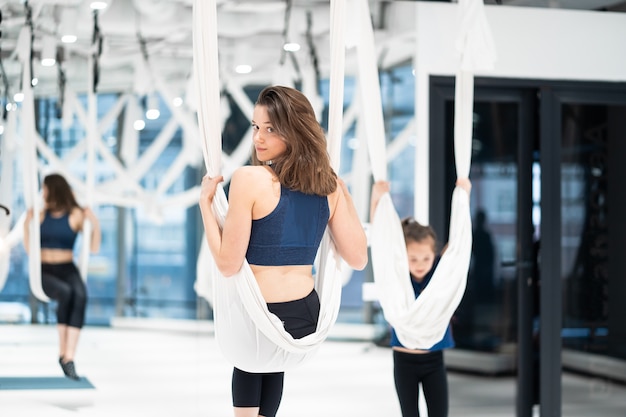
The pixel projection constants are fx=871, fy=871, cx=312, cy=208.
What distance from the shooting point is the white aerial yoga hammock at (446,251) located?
318cm

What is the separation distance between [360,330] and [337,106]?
1.67m

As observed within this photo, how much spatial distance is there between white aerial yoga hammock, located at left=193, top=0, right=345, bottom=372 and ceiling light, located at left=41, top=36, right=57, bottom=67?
1.58 metres

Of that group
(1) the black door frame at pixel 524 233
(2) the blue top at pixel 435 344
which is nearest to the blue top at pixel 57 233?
(2) the blue top at pixel 435 344

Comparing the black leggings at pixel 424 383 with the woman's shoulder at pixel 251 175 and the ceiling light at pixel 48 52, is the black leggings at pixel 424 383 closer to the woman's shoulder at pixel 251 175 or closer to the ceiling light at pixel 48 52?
the woman's shoulder at pixel 251 175

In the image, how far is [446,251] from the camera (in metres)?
3.24

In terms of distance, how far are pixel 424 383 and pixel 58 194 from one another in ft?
6.01

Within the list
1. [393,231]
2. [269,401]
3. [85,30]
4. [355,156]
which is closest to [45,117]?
[85,30]

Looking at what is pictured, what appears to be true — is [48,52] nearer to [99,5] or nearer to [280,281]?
[99,5]

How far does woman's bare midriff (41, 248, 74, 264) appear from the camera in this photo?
3.88m

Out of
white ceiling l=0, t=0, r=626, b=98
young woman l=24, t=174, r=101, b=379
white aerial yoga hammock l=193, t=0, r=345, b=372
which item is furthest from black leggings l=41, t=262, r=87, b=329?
white aerial yoga hammock l=193, t=0, r=345, b=372

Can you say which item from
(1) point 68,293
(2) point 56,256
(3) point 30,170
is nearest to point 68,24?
(3) point 30,170

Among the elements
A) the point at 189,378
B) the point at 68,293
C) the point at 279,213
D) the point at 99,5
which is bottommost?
the point at 189,378

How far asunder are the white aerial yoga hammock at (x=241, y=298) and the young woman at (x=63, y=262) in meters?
1.63

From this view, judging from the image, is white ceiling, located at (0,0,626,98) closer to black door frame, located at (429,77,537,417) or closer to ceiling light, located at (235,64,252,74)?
ceiling light, located at (235,64,252,74)
